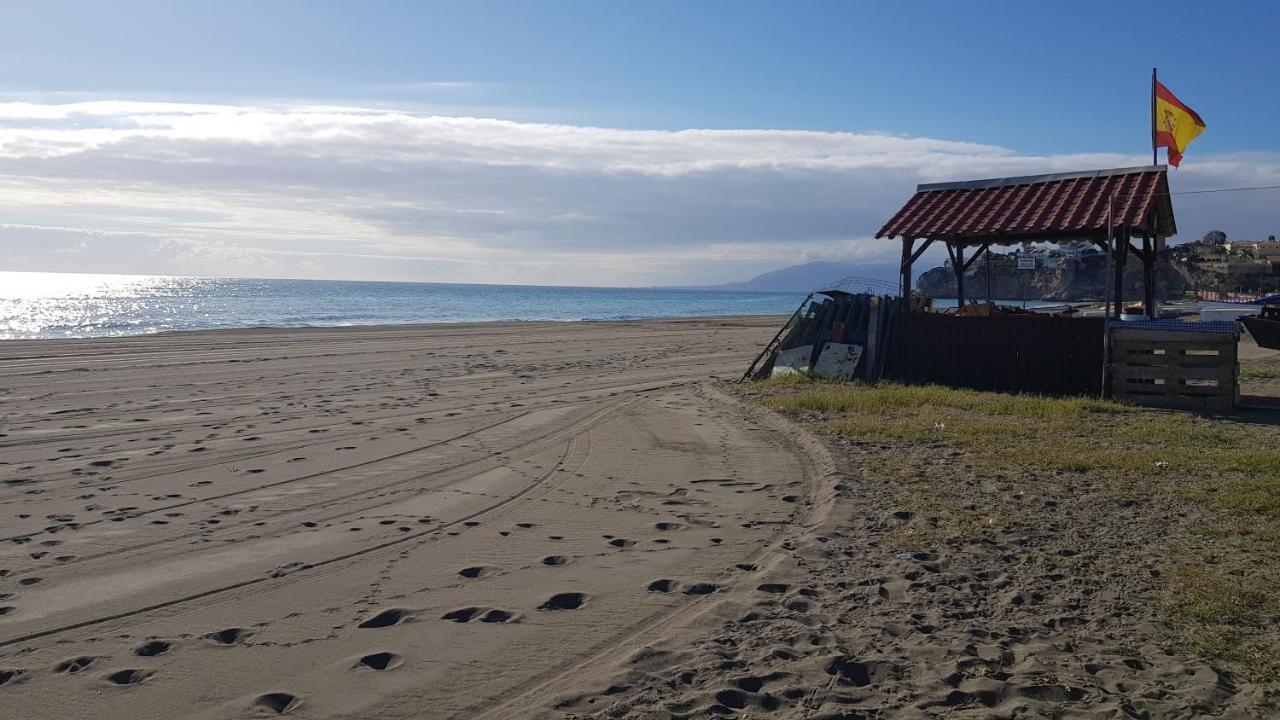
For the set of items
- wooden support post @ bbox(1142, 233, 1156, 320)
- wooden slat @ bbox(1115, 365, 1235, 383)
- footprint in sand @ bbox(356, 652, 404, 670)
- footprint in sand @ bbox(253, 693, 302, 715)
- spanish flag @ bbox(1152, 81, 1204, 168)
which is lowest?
footprint in sand @ bbox(253, 693, 302, 715)

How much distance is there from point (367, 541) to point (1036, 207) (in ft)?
43.2

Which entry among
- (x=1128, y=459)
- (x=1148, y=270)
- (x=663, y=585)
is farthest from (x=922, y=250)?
(x=663, y=585)

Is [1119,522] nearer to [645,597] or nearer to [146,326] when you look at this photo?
[645,597]

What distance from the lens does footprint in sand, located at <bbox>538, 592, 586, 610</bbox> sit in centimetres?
543

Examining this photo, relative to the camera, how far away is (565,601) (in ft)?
18.1

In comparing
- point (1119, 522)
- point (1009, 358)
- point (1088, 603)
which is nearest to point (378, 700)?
point (1088, 603)

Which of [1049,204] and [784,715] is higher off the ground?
[1049,204]

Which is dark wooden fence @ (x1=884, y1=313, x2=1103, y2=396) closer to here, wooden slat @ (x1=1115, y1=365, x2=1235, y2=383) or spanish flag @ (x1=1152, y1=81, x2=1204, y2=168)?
wooden slat @ (x1=1115, y1=365, x2=1235, y2=383)

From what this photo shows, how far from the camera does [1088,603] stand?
553cm

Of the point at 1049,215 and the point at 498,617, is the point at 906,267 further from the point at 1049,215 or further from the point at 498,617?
the point at 498,617

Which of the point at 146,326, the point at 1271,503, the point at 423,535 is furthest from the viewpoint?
the point at 146,326

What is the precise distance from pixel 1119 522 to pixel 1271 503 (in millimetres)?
1415

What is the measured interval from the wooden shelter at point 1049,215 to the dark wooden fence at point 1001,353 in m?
0.77

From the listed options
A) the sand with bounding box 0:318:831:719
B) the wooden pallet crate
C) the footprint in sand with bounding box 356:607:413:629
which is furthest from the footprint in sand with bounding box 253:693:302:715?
the wooden pallet crate
